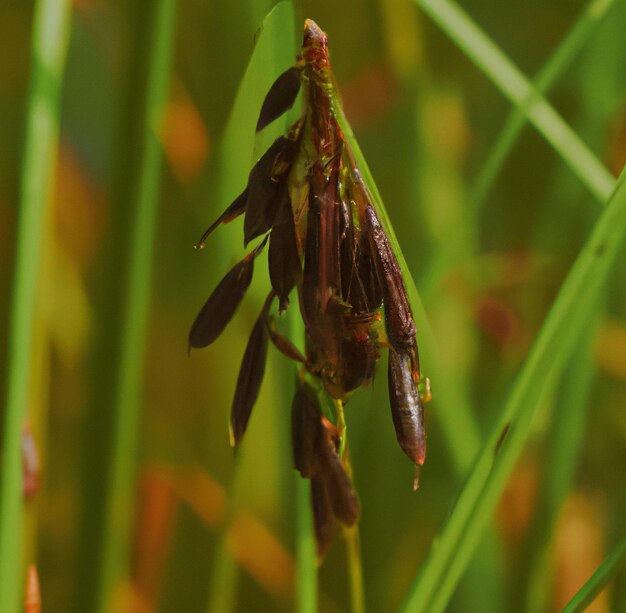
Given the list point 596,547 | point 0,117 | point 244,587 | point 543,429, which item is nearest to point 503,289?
point 543,429

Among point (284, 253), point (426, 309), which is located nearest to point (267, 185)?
point (284, 253)

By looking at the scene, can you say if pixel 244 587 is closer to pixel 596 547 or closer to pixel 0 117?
pixel 596 547

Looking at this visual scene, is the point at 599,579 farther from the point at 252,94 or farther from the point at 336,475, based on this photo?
the point at 252,94

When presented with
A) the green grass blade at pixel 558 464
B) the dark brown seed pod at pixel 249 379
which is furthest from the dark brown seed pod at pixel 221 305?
the green grass blade at pixel 558 464

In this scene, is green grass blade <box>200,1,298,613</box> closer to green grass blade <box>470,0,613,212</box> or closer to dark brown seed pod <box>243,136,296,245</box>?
dark brown seed pod <box>243,136,296,245</box>

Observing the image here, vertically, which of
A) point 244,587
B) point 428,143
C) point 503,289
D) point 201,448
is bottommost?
point 244,587

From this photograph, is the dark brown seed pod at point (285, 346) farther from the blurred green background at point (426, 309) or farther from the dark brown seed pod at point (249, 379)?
the blurred green background at point (426, 309)
